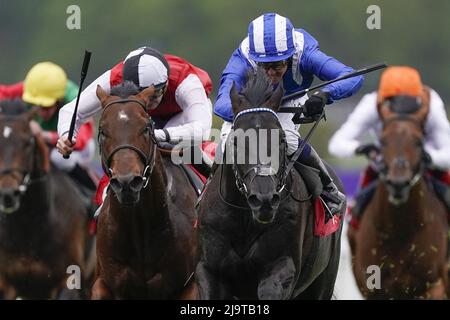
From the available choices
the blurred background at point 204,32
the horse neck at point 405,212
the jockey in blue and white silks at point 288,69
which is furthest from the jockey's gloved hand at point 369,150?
the blurred background at point 204,32

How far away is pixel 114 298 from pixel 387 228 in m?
2.49

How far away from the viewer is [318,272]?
880 cm

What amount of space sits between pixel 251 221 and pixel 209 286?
44cm

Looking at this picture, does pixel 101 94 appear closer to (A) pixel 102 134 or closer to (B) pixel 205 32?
(A) pixel 102 134

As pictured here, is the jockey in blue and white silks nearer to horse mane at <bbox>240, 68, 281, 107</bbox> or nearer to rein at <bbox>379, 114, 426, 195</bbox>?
horse mane at <bbox>240, 68, 281, 107</bbox>

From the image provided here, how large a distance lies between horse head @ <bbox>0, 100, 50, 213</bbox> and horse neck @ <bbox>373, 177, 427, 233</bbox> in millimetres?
2729

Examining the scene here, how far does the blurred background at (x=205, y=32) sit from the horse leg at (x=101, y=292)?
18.9 metres

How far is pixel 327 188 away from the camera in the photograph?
8703 mm

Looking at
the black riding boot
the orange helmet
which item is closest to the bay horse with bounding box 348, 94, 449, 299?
the orange helmet

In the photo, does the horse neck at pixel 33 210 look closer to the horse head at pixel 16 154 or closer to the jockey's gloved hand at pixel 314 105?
the horse head at pixel 16 154

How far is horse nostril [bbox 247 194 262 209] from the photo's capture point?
7309 mm

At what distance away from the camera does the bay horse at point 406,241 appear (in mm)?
9883
